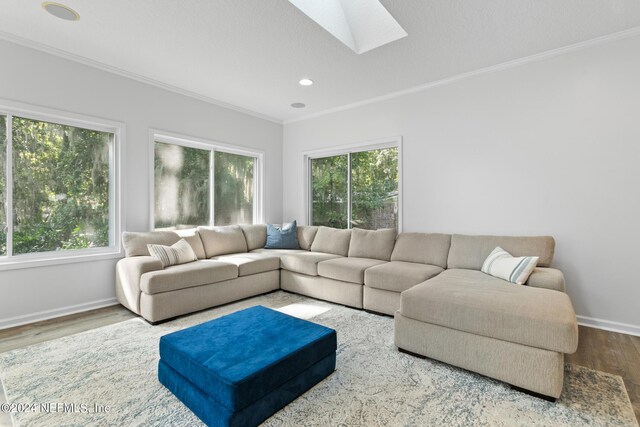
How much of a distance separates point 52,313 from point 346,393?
3.11 meters

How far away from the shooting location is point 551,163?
3.17 m

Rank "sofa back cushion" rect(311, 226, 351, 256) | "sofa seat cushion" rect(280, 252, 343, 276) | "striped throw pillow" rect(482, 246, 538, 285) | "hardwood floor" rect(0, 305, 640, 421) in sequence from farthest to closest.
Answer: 1. "sofa back cushion" rect(311, 226, 351, 256)
2. "sofa seat cushion" rect(280, 252, 343, 276)
3. "striped throw pillow" rect(482, 246, 538, 285)
4. "hardwood floor" rect(0, 305, 640, 421)

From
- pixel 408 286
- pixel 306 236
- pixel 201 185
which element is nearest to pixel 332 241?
pixel 306 236

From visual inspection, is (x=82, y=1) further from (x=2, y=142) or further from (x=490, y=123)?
(x=490, y=123)

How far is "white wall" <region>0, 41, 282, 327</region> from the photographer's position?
115 inches

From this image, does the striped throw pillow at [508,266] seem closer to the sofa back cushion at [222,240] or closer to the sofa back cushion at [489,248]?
the sofa back cushion at [489,248]

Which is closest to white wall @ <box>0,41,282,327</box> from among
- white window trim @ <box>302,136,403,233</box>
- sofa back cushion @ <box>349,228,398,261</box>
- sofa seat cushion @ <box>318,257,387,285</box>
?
white window trim @ <box>302,136,403,233</box>

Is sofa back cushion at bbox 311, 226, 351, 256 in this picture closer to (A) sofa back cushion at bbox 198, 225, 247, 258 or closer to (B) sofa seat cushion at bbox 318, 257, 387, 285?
(B) sofa seat cushion at bbox 318, 257, 387, 285

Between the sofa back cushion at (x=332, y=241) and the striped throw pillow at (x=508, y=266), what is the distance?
1.82m

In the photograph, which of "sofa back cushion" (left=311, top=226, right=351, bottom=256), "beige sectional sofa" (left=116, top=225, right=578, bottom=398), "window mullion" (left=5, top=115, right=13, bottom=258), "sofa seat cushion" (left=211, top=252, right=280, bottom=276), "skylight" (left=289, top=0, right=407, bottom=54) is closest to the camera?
"beige sectional sofa" (left=116, top=225, right=578, bottom=398)

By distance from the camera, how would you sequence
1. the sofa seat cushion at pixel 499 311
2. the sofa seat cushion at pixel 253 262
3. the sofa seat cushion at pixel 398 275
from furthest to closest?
the sofa seat cushion at pixel 253 262 < the sofa seat cushion at pixel 398 275 < the sofa seat cushion at pixel 499 311

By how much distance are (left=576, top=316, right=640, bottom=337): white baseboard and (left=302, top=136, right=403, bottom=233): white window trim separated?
6.82ft

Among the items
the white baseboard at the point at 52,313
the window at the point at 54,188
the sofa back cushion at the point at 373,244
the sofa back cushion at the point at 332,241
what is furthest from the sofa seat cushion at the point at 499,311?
the window at the point at 54,188

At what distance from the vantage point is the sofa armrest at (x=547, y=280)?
245 cm
